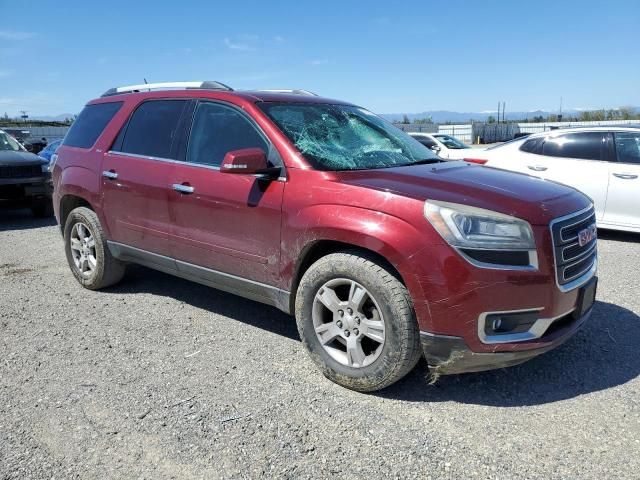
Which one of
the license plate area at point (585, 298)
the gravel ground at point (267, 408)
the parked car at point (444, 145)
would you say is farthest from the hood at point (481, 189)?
the parked car at point (444, 145)

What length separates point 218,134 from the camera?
404 cm

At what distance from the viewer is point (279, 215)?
3.50 metres

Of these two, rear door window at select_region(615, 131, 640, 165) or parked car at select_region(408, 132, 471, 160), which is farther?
parked car at select_region(408, 132, 471, 160)

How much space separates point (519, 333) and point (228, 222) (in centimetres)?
204

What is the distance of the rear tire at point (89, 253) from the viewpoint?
5.03 metres

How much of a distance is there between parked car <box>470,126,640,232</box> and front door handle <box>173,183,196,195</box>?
5835 millimetres

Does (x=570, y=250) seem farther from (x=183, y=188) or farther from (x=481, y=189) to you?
(x=183, y=188)

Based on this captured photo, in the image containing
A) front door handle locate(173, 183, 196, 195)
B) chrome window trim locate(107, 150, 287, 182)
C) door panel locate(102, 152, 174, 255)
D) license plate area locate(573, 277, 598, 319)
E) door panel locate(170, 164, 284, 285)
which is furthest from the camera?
door panel locate(102, 152, 174, 255)

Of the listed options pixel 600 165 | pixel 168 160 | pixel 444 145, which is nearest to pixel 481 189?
pixel 168 160

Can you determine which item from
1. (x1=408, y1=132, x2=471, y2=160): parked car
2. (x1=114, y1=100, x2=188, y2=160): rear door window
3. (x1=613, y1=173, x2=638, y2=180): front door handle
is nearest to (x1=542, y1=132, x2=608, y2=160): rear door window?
(x1=613, y1=173, x2=638, y2=180): front door handle

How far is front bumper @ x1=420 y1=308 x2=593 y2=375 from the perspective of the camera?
292 centimetres

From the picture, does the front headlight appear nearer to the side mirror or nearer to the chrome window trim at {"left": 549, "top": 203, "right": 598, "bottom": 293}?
the chrome window trim at {"left": 549, "top": 203, "right": 598, "bottom": 293}

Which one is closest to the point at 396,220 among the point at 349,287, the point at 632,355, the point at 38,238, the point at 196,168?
the point at 349,287

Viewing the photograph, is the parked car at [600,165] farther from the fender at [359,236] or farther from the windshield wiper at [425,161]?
the fender at [359,236]
